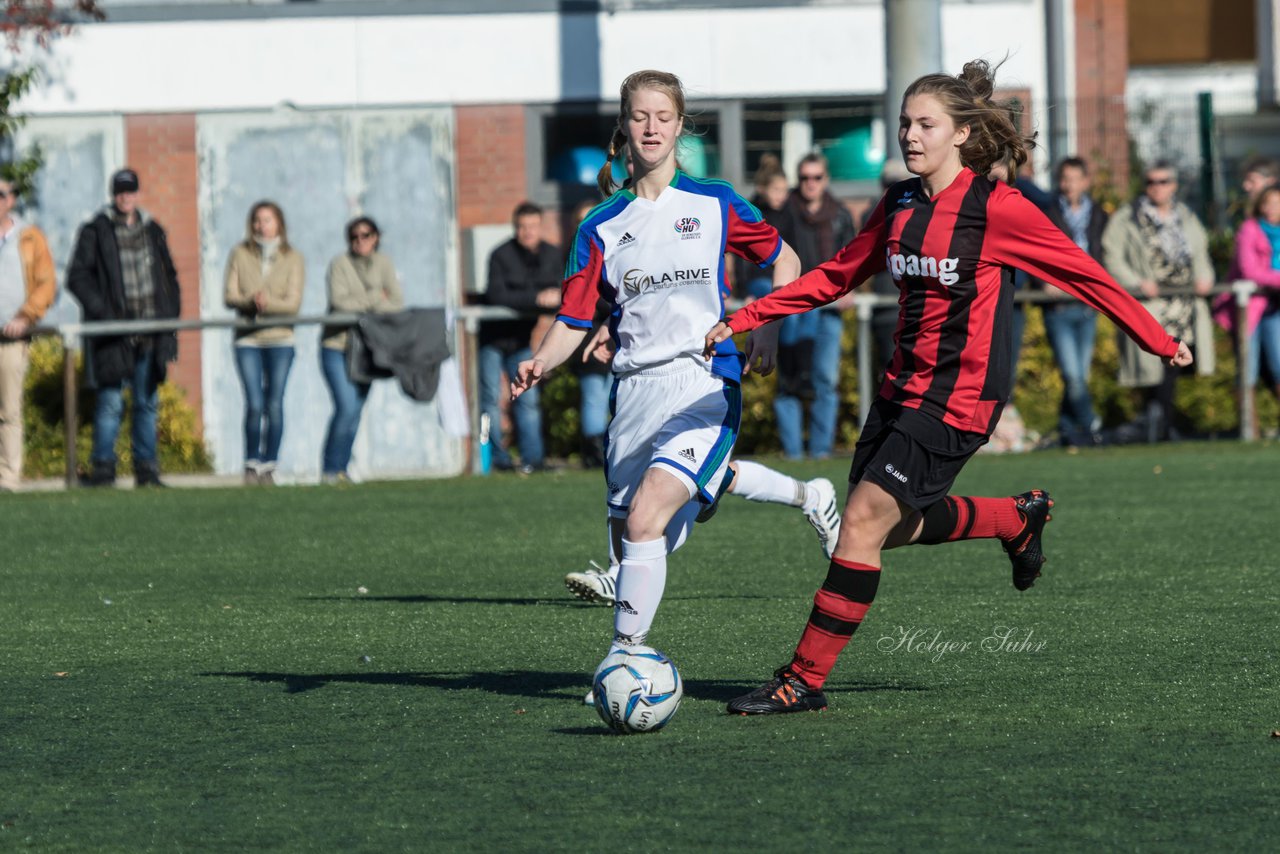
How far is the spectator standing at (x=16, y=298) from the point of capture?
44.9ft

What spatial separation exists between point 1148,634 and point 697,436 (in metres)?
1.81

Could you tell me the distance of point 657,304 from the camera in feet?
20.3

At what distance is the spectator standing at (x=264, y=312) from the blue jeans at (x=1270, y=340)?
654cm

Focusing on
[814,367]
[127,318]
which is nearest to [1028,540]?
[814,367]

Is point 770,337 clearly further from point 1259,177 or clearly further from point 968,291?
point 1259,177

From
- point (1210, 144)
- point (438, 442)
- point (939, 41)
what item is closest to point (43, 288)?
point (438, 442)

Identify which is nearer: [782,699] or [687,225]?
[782,699]

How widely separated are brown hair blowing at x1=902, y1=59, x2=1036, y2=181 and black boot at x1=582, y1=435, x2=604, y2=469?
28.8 feet

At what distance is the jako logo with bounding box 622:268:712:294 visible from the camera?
20.3ft

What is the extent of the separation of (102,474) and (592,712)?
9.08 m

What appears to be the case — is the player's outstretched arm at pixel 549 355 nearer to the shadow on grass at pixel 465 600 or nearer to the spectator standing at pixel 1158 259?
the shadow on grass at pixel 465 600

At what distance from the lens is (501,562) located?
31.7 ft

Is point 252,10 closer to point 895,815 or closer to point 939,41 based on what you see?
point 939,41

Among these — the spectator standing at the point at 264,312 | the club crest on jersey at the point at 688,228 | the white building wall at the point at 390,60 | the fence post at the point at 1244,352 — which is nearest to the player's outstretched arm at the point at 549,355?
the club crest on jersey at the point at 688,228
